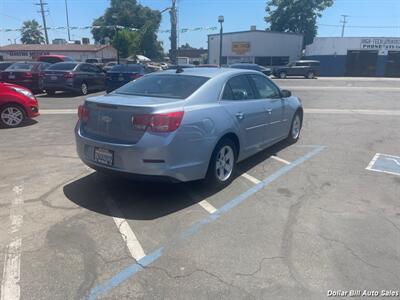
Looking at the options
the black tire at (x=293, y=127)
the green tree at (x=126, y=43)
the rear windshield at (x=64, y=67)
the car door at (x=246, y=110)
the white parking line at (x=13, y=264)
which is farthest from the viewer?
the green tree at (x=126, y=43)

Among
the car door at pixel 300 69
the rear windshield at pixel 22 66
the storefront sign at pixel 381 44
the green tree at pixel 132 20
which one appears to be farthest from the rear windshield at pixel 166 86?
the green tree at pixel 132 20

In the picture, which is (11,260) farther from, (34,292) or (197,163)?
(197,163)

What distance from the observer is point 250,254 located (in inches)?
128

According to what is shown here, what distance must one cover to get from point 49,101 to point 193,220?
12.2 m

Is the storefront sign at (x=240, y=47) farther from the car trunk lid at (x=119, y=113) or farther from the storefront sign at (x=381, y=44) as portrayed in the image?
the car trunk lid at (x=119, y=113)

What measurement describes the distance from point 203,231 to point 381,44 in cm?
4647

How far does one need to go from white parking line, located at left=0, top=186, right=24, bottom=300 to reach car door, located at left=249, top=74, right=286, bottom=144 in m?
3.87

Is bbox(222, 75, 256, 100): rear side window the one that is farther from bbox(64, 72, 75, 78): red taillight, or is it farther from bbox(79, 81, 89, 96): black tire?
bbox(79, 81, 89, 96): black tire

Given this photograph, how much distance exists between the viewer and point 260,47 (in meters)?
43.8

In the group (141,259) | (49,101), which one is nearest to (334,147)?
(141,259)

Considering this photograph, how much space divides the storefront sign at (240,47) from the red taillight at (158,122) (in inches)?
1677

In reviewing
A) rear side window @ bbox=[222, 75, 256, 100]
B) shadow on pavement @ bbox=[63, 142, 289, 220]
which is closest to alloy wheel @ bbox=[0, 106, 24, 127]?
shadow on pavement @ bbox=[63, 142, 289, 220]

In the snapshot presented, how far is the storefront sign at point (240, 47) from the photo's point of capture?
4416cm

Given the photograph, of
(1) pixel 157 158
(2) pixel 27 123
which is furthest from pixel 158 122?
(2) pixel 27 123
